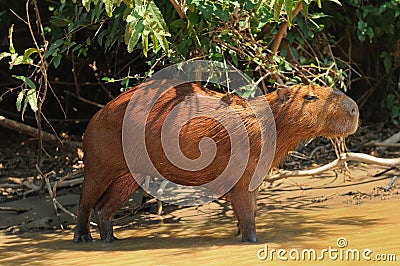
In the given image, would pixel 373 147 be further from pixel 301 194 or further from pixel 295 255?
pixel 295 255

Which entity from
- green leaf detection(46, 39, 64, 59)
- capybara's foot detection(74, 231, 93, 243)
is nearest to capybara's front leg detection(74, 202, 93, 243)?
capybara's foot detection(74, 231, 93, 243)

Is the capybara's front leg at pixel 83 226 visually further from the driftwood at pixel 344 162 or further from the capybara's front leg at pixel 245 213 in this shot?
the driftwood at pixel 344 162

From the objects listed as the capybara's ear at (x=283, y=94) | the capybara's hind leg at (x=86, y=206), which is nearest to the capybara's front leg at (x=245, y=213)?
the capybara's ear at (x=283, y=94)

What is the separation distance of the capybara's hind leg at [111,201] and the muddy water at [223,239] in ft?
0.42

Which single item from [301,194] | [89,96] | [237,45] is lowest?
[301,194]

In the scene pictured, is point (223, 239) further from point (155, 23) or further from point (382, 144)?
point (382, 144)

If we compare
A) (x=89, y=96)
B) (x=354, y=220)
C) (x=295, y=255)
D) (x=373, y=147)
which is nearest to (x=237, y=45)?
(x=354, y=220)

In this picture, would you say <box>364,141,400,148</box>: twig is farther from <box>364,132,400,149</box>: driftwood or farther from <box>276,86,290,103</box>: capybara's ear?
<box>276,86,290,103</box>: capybara's ear

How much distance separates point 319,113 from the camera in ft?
15.0

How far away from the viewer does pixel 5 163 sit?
24.5 feet

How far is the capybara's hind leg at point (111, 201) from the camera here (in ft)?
16.4

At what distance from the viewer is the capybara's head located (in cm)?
456

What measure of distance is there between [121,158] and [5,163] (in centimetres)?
298

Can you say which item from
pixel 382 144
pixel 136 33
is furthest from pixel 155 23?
pixel 382 144
